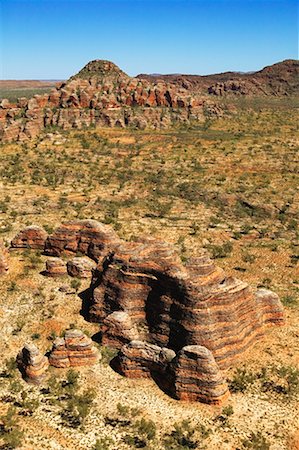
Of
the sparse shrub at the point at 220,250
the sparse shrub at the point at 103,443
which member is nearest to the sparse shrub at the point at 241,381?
the sparse shrub at the point at 103,443

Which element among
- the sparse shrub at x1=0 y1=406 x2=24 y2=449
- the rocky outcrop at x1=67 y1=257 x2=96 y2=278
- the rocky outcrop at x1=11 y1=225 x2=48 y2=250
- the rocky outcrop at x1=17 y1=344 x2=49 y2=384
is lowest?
the sparse shrub at x1=0 y1=406 x2=24 y2=449

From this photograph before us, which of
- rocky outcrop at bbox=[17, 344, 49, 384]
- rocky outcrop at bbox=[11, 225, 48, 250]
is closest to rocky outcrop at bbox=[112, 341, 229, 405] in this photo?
rocky outcrop at bbox=[17, 344, 49, 384]

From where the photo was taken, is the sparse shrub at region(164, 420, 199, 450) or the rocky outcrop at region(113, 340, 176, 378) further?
the rocky outcrop at region(113, 340, 176, 378)

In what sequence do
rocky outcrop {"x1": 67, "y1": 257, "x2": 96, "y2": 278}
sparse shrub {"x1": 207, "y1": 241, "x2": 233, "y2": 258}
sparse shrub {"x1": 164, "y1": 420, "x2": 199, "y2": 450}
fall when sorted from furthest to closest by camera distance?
sparse shrub {"x1": 207, "y1": 241, "x2": 233, "y2": 258} < rocky outcrop {"x1": 67, "y1": 257, "x2": 96, "y2": 278} < sparse shrub {"x1": 164, "y1": 420, "x2": 199, "y2": 450}

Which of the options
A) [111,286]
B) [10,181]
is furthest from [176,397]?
[10,181]

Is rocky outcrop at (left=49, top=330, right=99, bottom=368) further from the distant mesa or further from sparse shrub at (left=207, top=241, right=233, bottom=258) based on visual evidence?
the distant mesa

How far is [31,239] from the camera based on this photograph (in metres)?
34.1

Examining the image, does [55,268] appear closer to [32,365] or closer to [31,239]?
[31,239]

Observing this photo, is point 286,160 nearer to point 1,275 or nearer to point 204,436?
point 1,275

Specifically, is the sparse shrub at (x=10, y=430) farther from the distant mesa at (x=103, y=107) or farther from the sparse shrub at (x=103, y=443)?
the distant mesa at (x=103, y=107)

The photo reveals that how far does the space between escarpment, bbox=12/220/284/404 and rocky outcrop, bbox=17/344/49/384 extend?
747 millimetres

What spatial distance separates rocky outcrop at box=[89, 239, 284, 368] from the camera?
20958 mm

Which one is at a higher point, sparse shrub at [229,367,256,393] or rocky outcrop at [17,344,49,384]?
rocky outcrop at [17,344,49,384]

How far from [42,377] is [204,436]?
25.7 feet
